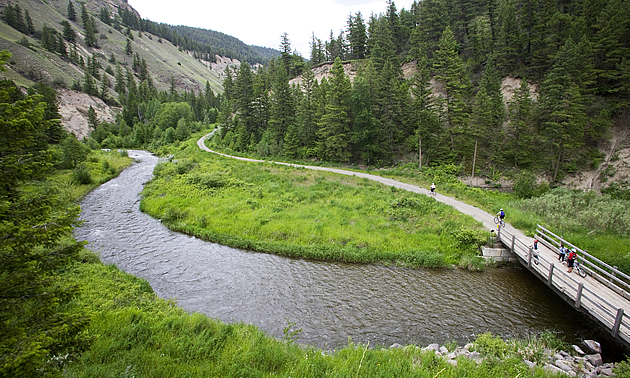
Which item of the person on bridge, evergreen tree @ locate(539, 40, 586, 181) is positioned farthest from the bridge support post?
evergreen tree @ locate(539, 40, 586, 181)

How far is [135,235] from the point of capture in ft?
84.2

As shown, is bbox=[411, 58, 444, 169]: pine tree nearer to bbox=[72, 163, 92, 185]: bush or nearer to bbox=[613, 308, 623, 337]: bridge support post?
bbox=[613, 308, 623, 337]: bridge support post

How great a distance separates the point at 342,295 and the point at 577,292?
12.0m

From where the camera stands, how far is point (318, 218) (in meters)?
27.6

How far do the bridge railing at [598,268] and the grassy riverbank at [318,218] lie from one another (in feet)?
12.7

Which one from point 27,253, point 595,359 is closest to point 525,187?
point 595,359

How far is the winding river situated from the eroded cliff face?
71588 mm

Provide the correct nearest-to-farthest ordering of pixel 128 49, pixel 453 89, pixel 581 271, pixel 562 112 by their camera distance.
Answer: pixel 581 271
pixel 562 112
pixel 453 89
pixel 128 49

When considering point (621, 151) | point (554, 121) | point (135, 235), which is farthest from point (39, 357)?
point (621, 151)

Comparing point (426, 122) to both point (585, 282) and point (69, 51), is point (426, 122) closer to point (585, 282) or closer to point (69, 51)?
point (585, 282)

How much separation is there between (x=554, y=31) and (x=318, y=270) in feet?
174

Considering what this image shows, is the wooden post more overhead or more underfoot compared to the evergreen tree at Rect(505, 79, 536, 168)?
more underfoot

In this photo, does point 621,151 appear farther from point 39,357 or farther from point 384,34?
point 39,357

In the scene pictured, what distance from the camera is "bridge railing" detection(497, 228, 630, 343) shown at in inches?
494
